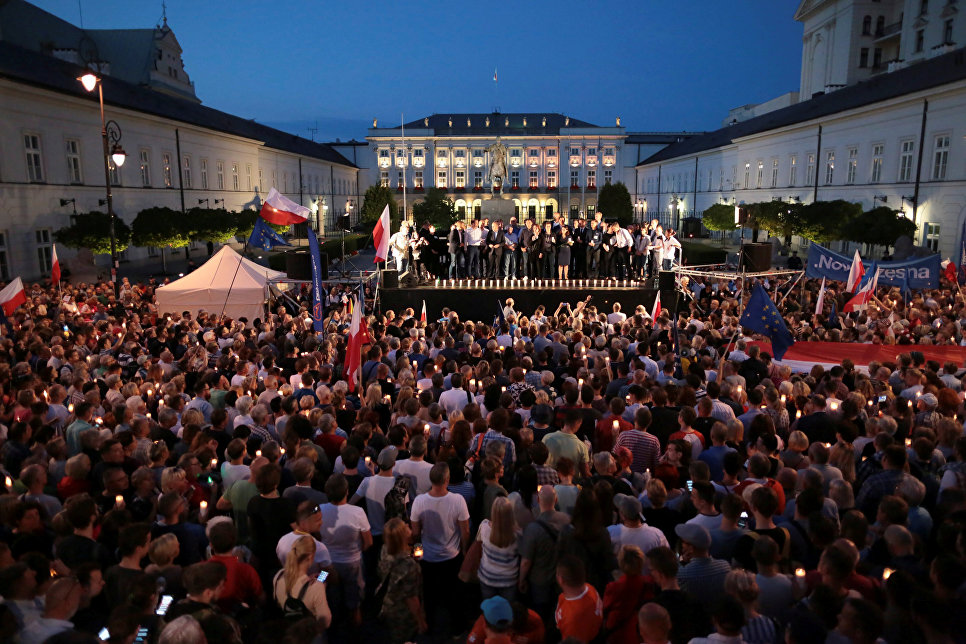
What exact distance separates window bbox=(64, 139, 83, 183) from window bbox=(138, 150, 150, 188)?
5.22 metres

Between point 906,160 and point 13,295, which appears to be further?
point 906,160

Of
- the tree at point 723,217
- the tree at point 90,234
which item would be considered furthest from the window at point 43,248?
the tree at point 723,217

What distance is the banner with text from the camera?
14.4 m

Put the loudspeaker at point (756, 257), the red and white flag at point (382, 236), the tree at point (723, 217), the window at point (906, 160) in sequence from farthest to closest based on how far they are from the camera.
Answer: the tree at point (723, 217)
the window at point (906, 160)
the loudspeaker at point (756, 257)
the red and white flag at point (382, 236)

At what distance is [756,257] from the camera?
1738 centimetres

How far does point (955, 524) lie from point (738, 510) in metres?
1.31

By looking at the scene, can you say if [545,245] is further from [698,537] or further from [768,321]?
[698,537]

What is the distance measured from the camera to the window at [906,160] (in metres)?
31.1

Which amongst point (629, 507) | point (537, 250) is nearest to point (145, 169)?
point (537, 250)

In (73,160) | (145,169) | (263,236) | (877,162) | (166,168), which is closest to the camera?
(263,236)

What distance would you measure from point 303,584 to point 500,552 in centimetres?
138

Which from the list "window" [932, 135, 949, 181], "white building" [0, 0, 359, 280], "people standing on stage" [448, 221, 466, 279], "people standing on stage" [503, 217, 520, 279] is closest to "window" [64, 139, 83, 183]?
"white building" [0, 0, 359, 280]

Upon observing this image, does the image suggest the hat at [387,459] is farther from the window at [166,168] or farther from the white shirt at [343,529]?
the window at [166,168]

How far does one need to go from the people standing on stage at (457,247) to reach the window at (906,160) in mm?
23057
